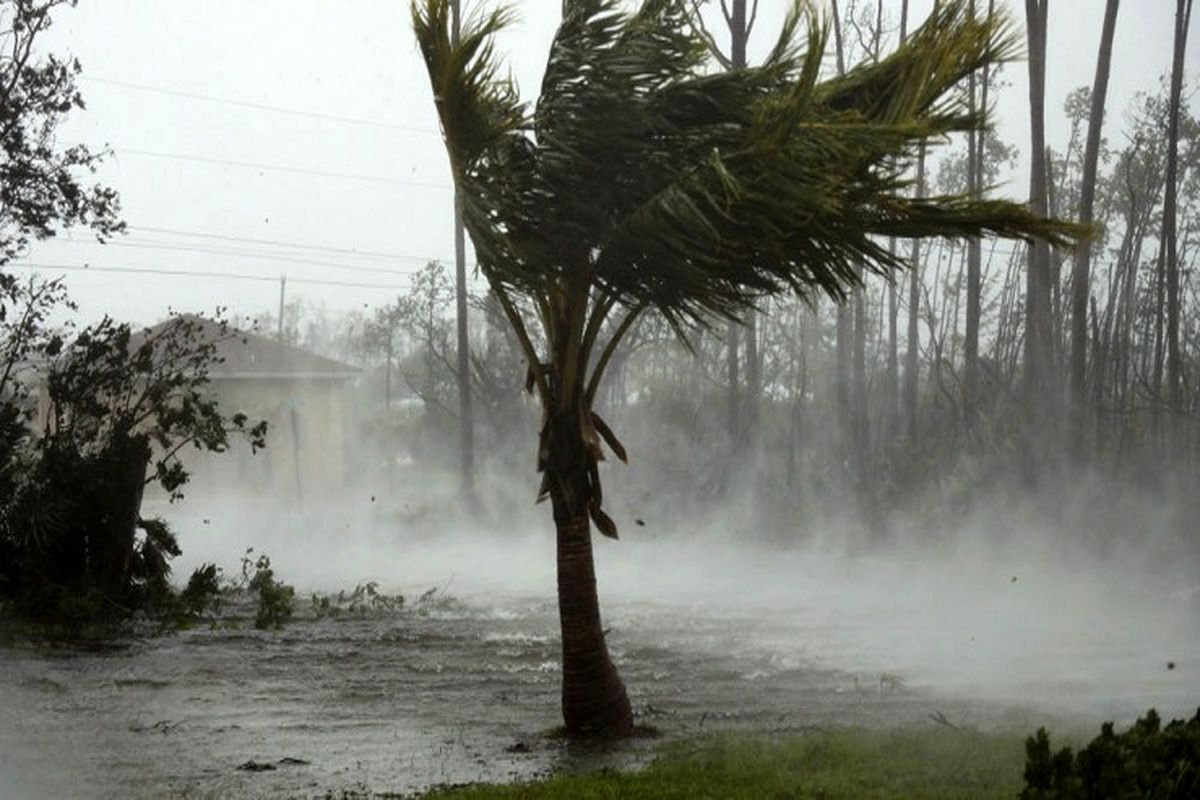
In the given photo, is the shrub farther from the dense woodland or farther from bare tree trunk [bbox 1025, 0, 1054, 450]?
bare tree trunk [bbox 1025, 0, 1054, 450]

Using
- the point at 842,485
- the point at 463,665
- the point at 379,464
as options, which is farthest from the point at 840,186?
the point at 379,464

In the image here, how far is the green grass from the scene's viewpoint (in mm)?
8609

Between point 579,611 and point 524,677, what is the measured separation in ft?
11.5

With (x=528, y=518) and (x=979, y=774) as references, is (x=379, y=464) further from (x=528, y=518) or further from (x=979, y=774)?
(x=979, y=774)

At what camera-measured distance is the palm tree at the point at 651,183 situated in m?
10.5

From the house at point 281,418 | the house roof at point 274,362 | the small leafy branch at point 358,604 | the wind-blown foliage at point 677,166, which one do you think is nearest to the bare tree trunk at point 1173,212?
the small leafy branch at point 358,604

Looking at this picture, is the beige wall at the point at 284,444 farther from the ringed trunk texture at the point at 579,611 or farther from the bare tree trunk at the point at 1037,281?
the ringed trunk texture at the point at 579,611

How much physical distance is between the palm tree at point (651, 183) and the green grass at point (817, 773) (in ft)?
6.49

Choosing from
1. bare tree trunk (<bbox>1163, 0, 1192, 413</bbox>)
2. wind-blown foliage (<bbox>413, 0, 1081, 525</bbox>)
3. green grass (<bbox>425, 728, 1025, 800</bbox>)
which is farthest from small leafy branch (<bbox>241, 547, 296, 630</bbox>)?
bare tree trunk (<bbox>1163, 0, 1192, 413</bbox>)

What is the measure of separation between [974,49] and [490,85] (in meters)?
3.79

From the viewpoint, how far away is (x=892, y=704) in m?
13.0

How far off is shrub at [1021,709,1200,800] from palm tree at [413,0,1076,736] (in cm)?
538

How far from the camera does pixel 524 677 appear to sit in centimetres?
1499

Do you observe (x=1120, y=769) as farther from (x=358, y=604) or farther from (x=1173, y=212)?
(x=1173, y=212)
